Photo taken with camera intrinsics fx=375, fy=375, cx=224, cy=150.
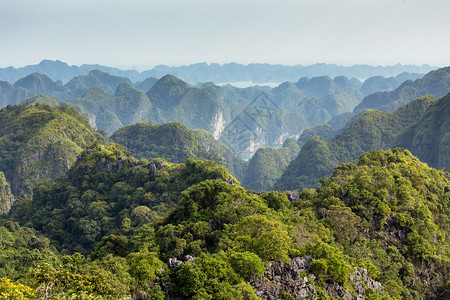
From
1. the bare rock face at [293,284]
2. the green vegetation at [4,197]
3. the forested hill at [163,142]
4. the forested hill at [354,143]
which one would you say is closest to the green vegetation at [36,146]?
the green vegetation at [4,197]

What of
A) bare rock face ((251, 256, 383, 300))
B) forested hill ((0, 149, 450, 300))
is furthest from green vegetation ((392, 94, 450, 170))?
bare rock face ((251, 256, 383, 300))

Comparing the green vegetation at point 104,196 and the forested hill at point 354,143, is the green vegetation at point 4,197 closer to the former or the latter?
the green vegetation at point 104,196

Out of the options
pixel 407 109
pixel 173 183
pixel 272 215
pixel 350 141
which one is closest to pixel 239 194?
pixel 272 215

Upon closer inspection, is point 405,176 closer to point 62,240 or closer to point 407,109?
point 62,240

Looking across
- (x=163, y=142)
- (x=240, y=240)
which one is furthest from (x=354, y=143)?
(x=240, y=240)

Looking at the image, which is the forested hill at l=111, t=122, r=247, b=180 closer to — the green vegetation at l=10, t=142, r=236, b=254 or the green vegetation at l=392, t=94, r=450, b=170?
the green vegetation at l=10, t=142, r=236, b=254

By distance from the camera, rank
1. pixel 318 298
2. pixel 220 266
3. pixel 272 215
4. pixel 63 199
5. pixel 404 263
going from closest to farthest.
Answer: pixel 220 266
pixel 318 298
pixel 272 215
pixel 404 263
pixel 63 199

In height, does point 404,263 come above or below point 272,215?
below
